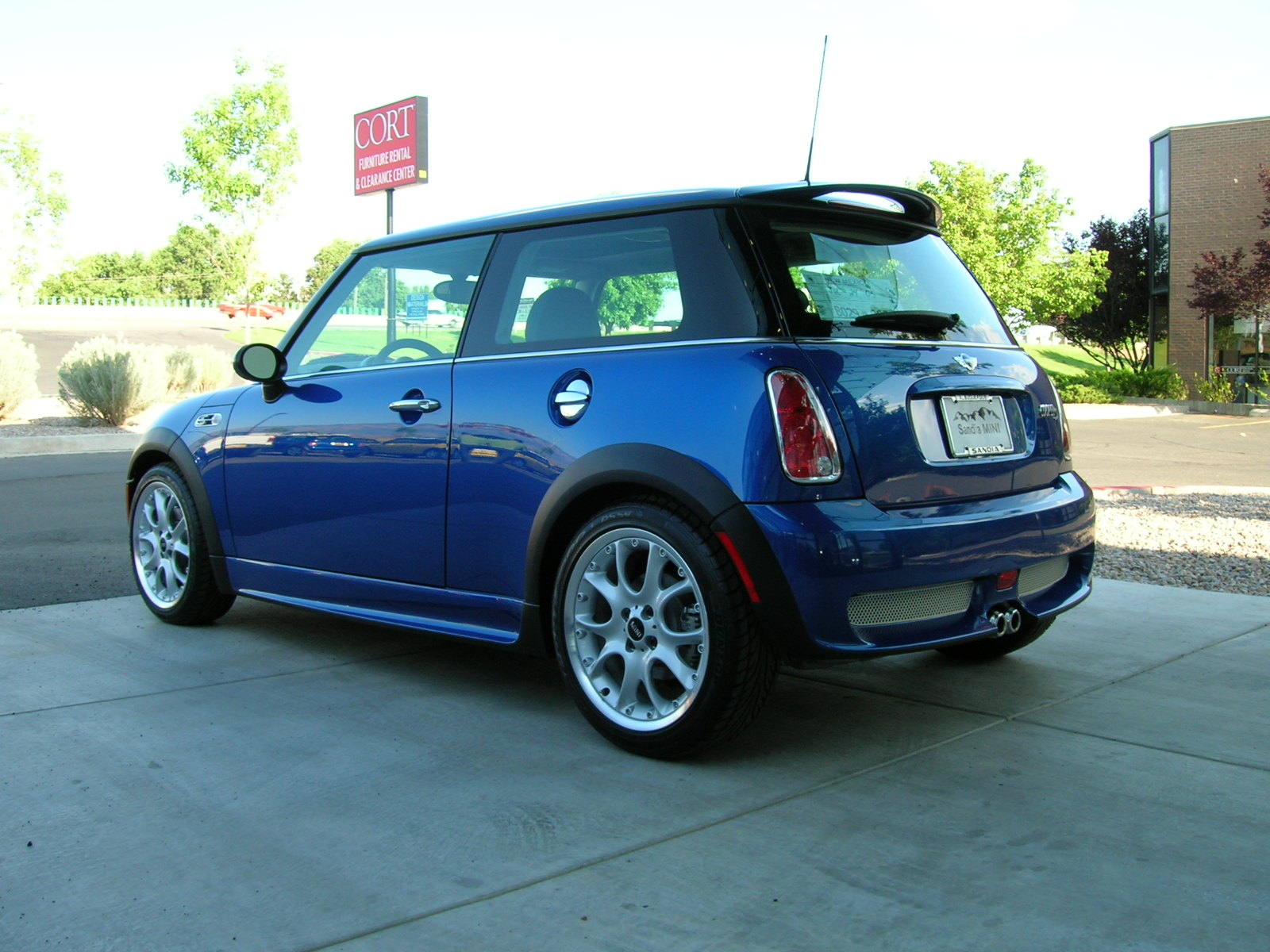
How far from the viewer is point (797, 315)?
338 cm

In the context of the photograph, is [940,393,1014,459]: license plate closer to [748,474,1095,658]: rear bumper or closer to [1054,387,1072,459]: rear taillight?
[748,474,1095,658]: rear bumper

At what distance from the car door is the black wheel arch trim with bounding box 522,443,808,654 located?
1.48 feet

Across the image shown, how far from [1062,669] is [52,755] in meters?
3.50

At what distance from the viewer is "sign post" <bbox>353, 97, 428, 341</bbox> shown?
19984mm

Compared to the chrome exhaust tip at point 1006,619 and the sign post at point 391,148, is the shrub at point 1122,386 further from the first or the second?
the chrome exhaust tip at point 1006,619

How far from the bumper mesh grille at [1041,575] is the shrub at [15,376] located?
17.4m

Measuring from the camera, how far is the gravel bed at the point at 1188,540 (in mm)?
6438

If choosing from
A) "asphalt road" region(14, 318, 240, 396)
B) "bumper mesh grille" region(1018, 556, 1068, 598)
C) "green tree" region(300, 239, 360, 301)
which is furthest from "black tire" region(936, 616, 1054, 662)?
"green tree" region(300, 239, 360, 301)

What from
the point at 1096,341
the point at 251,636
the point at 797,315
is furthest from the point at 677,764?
the point at 1096,341

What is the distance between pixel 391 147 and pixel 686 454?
18.5 metres

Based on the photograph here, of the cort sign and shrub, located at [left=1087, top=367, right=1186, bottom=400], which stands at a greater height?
the cort sign

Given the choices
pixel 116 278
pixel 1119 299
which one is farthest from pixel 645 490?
pixel 116 278

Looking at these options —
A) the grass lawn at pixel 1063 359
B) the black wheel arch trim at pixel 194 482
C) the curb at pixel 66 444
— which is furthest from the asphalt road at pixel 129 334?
the black wheel arch trim at pixel 194 482

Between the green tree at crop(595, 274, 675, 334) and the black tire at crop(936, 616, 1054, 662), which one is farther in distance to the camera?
the black tire at crop(936, 616, 1054, 662)
